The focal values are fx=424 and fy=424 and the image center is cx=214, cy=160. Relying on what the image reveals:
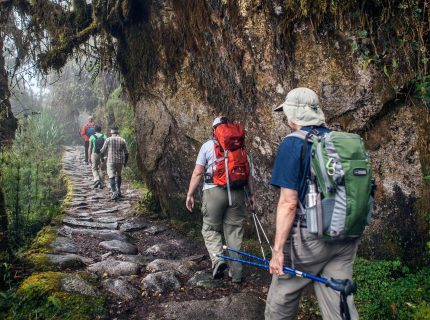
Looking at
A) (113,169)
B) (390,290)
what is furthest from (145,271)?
(113,169)

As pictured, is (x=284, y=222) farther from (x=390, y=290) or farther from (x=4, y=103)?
(x=4, y=103)

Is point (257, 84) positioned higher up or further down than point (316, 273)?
higher up

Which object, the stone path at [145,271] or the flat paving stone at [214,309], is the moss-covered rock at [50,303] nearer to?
the stone path at [145,271]

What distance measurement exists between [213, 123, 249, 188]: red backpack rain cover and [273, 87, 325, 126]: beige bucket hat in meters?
1.89

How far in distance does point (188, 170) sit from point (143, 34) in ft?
9.27

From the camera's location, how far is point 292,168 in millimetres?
2812

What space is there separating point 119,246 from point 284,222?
4.59 metres

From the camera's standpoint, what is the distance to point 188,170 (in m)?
7.82

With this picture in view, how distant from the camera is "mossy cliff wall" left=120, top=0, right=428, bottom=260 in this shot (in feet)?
16.0

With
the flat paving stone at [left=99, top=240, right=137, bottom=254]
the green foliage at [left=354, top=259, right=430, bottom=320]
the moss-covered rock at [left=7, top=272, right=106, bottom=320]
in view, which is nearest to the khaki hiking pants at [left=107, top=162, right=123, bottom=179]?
the flat paving stone at [left=99, top=240, right=137, bottom=254]

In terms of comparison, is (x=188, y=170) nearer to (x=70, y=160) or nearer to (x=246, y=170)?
(x=246, y=170)

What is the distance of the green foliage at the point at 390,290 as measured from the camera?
3901 mm

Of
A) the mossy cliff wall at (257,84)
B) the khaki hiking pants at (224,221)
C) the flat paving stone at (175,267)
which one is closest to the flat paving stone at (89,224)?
the mossy cliff wall at (257,84)

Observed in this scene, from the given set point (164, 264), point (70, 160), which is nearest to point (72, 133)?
point (70, 160)
